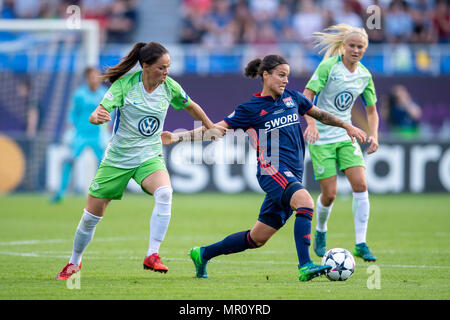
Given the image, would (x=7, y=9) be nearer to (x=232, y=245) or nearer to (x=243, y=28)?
(x=243, y=28)

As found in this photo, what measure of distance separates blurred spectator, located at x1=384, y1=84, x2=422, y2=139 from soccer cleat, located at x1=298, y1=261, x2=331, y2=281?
1287 centimetres

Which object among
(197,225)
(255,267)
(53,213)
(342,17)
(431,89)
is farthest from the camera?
(342,17)

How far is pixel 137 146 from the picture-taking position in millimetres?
7570


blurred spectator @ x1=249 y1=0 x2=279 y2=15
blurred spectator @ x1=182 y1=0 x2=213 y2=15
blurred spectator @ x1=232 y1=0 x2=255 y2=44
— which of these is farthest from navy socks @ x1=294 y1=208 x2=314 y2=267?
blurred spectator @ x1=182 y1=0 x2=213 y2=15

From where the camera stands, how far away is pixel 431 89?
2006 centimetres

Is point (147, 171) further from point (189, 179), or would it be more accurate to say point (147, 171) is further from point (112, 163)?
point (189, 179)

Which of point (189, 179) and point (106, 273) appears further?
point (189, 179)

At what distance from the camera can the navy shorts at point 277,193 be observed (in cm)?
720

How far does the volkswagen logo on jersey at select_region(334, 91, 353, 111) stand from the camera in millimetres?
9227

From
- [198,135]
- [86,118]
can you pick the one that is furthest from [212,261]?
[86,118]

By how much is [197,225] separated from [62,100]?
24.8ft

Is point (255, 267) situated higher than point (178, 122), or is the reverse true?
point (178, 122)
